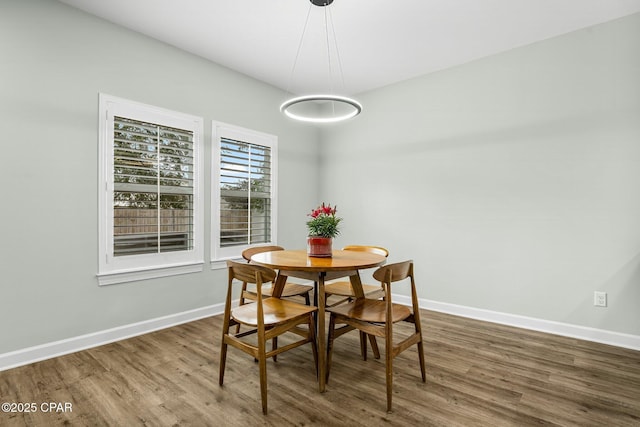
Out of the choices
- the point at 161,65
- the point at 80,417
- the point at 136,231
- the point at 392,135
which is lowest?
the point at 80,417

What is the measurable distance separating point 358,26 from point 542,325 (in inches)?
134

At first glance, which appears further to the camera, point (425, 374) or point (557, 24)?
point (557, 24)

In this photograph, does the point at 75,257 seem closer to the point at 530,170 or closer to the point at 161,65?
the point at 161,65

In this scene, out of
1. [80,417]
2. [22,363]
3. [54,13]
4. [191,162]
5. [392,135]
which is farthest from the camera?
[392,135]

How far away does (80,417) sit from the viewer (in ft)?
6.09

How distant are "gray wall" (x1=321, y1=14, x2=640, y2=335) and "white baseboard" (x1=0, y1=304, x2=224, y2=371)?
98.7 inches

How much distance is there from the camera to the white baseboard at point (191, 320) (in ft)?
8.32

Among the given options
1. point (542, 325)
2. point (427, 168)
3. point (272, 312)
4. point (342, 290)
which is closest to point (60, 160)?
point (272, 312)

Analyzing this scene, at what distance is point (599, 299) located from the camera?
→ 299 centimetres

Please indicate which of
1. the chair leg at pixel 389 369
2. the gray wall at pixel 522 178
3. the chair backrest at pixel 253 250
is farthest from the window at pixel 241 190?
the chair leg at pixel 389 369

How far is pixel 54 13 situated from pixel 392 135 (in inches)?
141

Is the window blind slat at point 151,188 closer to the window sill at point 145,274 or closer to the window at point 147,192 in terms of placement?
the window at point 147,192

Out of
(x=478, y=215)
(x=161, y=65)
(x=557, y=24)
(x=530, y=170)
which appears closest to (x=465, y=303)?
(x=478, y=215)

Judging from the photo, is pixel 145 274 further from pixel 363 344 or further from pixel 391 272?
pixel 391 272
